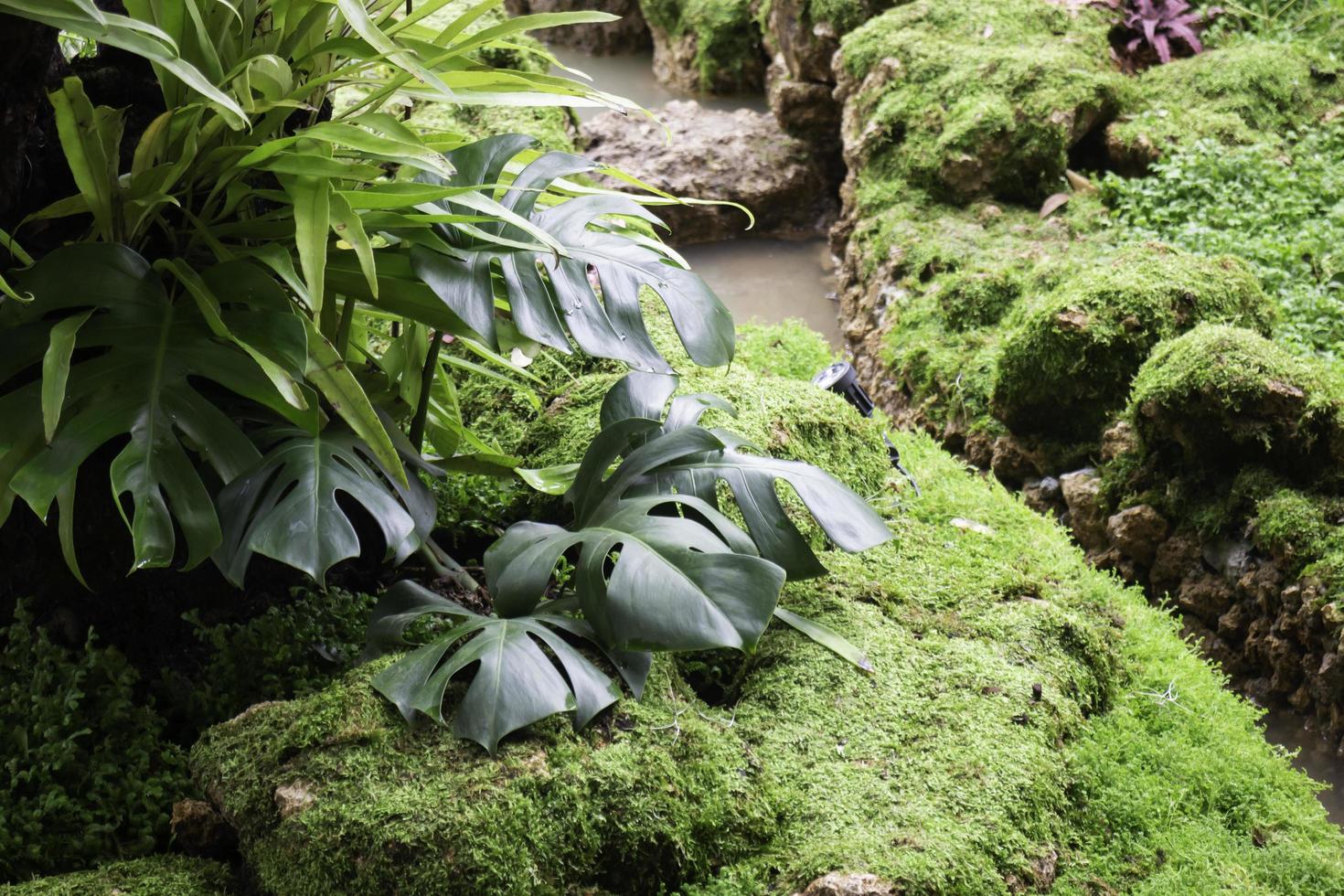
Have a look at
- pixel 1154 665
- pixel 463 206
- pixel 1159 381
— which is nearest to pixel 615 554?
pixel 463 206

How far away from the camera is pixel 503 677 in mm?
1631

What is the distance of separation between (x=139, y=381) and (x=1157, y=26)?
18.2 feet

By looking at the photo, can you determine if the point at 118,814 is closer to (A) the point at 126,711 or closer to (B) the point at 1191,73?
(A) the point at 126,711

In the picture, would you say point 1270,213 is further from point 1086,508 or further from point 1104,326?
point 1086,508

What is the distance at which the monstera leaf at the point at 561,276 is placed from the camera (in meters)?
1.90

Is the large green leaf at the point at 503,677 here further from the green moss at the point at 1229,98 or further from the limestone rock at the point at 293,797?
the green moss at the point at 1229,98

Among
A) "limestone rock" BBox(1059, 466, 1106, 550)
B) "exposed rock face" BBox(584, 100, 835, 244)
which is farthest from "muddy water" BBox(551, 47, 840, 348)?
Answer: "limestone rock" BBox(1059, 466, 1106, 550)

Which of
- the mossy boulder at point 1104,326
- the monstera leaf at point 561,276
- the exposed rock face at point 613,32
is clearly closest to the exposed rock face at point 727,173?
the mossy boulder at point 1104,326

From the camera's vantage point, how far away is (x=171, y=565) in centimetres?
201

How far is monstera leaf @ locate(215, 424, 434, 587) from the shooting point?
166cm

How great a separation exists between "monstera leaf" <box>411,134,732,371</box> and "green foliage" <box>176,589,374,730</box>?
2.03 ft

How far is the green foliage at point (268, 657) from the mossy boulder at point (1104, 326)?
2.55 meters

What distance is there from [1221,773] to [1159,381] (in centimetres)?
142

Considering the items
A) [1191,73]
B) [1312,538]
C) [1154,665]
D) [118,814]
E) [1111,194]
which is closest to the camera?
[118,814]
